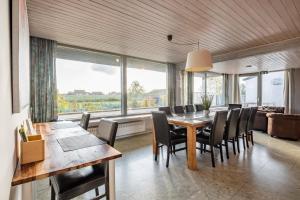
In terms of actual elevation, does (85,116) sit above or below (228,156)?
above

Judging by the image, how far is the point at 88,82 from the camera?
4.33m

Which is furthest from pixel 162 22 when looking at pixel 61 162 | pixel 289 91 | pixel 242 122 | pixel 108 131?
pixel 289 91

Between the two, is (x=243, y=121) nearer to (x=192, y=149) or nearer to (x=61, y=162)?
(x=192, y=149)

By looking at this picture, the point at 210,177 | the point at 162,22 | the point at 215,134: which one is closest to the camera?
the point at 210,177

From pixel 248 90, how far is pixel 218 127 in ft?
21.7

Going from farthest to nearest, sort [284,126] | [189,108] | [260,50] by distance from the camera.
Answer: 1. [189,108]
2. [284,126]
3. [260,50]

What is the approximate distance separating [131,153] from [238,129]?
7.66 feet

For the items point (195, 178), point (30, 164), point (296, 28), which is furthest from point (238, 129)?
point (30, 164)

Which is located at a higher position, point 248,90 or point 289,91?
point 248,90

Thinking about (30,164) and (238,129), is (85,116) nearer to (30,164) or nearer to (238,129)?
(30,164)

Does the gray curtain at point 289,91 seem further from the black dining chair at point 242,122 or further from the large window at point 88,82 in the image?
the large window at point 88,82

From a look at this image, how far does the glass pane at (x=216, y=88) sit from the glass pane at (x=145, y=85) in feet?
9.05

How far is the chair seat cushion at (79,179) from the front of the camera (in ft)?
4.58

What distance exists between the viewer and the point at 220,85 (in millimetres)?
8492
